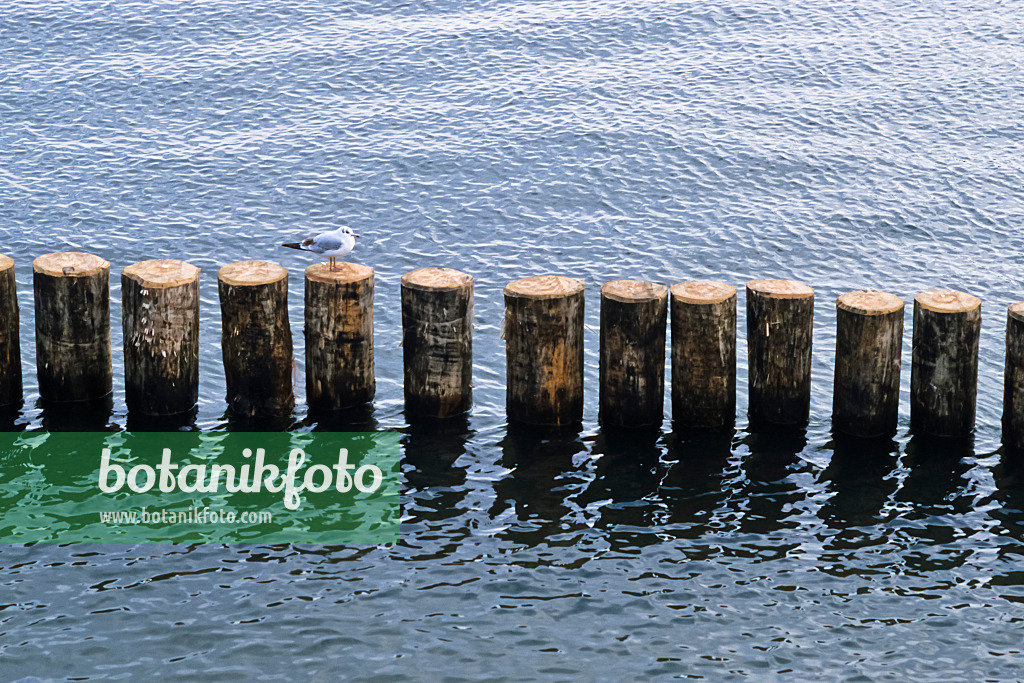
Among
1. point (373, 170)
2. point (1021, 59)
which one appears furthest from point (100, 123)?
point (1021, 59)

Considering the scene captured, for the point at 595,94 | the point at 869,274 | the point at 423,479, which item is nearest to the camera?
the point at 423,479

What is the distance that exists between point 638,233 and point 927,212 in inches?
243

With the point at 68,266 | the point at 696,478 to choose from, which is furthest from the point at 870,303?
the point at 68,266

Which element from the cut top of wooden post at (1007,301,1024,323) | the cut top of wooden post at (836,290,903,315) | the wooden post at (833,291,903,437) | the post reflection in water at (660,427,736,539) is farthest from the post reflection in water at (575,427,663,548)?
the cut top of wooden post at (1007,301,1024,323)

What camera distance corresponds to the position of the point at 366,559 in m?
10.2

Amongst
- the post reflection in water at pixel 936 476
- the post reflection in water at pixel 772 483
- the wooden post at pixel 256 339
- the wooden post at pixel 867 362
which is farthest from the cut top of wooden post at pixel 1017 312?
the wooden post at pixel 256 339

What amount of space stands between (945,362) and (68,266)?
31.1ft

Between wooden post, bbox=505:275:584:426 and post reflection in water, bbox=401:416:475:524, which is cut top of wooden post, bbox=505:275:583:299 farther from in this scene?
post reflection in water, bbox=401:416:475:524

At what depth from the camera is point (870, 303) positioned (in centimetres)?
1166

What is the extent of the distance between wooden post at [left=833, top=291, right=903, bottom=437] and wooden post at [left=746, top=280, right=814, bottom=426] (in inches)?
14.2

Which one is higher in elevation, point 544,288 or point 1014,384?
point 544,288

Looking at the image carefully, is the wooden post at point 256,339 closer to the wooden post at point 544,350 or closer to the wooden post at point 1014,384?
the wooden post at point 544,350

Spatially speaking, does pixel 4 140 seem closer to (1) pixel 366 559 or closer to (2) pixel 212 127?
(2) pixel 212 127

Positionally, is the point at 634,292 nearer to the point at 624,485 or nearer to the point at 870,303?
the point at 624,485
